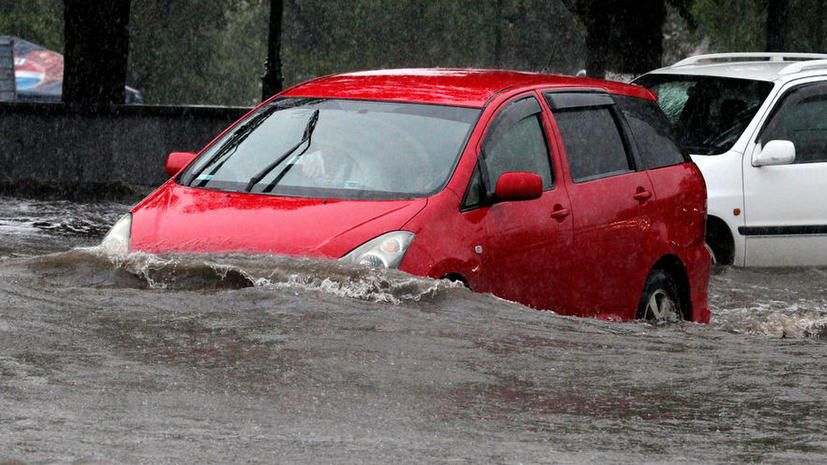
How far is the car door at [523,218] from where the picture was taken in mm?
7023

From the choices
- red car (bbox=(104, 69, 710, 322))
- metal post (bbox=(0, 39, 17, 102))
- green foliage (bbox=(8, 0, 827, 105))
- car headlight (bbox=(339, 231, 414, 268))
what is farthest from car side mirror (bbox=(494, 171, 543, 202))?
green foliage (bbox=(8, 0, 827, 105))

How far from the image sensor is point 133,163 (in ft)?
57.9

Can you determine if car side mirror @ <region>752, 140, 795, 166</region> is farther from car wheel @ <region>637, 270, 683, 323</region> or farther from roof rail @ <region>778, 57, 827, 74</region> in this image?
car wheel @ <region>637, 270, 683, 323</region>

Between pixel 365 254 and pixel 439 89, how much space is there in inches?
60.8

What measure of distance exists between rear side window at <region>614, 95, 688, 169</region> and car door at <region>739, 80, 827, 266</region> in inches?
104

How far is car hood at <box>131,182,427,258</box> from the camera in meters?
6.62

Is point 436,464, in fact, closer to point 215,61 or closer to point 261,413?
point 261,413

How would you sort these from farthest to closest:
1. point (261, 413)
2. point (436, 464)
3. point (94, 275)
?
1. point (94, 275)
2. point (261, 413)
3. point (436, 464)

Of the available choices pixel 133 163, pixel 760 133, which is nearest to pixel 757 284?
pixel 760 133

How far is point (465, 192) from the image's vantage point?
275 inches

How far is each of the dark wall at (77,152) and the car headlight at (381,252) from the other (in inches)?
425

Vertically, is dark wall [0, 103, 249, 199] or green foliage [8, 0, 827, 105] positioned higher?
green foliage [8, 0, 827, 105]

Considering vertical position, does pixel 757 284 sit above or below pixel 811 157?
below

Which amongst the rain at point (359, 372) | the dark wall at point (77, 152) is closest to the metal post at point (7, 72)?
the dark wall at point (77, 152)
